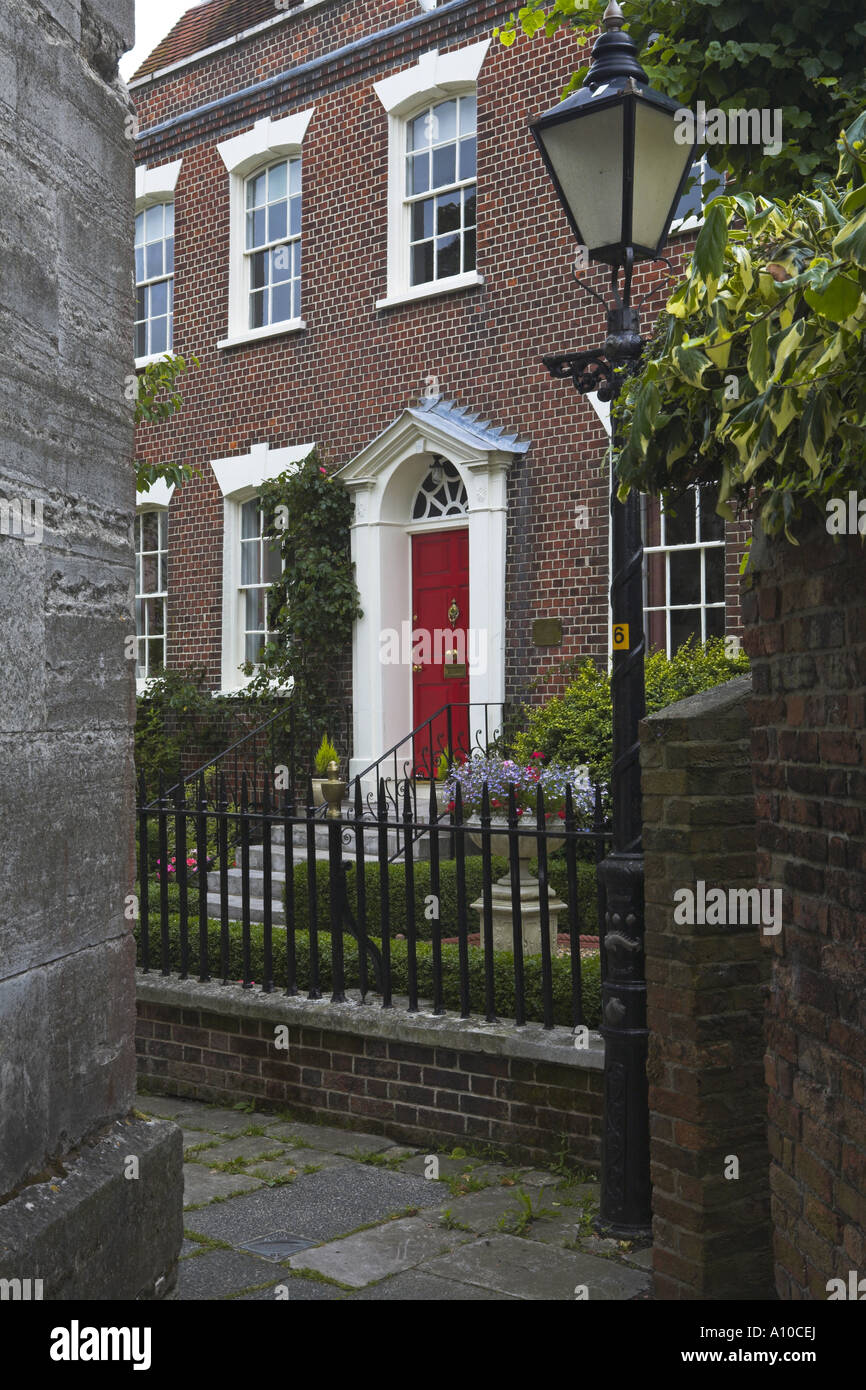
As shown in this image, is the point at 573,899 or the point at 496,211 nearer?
the point at 573,899

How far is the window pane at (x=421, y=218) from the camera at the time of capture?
13125 millimetres

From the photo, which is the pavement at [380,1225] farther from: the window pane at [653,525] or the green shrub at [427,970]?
the window pane at [653,525]

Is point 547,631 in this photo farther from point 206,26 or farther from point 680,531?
point 206,26

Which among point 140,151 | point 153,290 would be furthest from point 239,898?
point 140,151

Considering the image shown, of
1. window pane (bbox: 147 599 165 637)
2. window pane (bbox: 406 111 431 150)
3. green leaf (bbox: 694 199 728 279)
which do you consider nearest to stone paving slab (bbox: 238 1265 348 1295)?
green leaf (bbox: 694 199 728 279)

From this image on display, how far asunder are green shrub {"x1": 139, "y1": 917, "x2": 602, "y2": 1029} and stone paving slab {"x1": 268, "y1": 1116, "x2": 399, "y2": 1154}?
638mm

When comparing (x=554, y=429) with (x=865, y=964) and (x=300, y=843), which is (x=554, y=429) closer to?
(x=300, y=843)

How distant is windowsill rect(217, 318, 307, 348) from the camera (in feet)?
46.1

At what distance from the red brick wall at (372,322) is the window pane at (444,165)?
0.53 metres

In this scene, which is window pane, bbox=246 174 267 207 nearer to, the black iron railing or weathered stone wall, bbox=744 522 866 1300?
the black iron railing

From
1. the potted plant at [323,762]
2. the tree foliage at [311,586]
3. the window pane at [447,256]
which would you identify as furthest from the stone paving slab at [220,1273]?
the window pane at [447,256]

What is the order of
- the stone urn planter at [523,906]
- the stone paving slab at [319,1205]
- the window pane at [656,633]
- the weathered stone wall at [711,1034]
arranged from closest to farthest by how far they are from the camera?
the weathered stone wall at [711,1034] → the stone paving slab at [319,1205] → the stone urn planter at [523,906] → the window pane at [656,633]

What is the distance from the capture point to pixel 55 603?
3.06 meters
